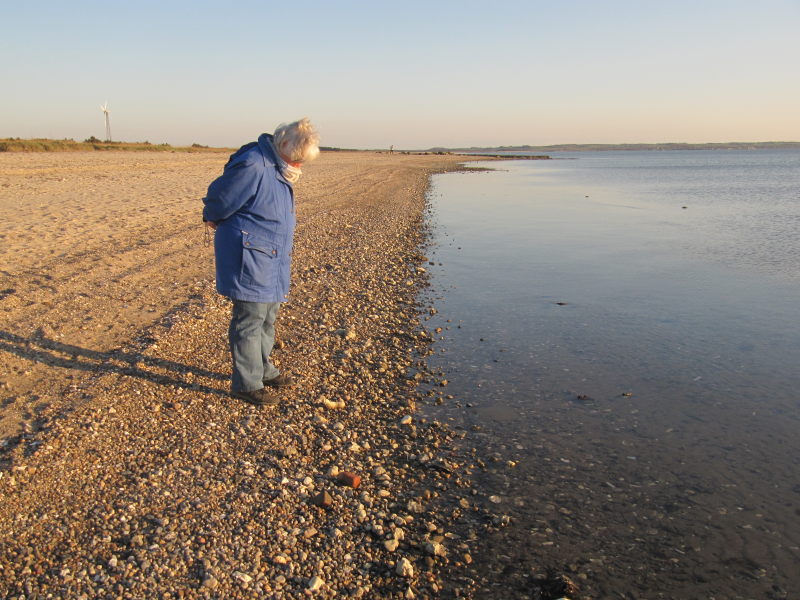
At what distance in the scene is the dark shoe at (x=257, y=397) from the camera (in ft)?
16.6

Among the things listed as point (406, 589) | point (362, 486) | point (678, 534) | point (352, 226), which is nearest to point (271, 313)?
point (362, 486)

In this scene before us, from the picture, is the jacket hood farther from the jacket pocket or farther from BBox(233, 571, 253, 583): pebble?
BBox(233, 571, 253, 583): pebble

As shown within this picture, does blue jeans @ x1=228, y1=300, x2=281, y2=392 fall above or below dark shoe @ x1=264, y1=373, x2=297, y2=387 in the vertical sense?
above

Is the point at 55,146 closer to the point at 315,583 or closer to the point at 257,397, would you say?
the point at 257,397

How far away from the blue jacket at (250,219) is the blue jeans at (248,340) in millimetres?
140

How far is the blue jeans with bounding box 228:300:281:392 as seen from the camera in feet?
15.9

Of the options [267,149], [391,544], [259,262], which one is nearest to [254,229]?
[259,262]

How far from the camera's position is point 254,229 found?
4.65 m

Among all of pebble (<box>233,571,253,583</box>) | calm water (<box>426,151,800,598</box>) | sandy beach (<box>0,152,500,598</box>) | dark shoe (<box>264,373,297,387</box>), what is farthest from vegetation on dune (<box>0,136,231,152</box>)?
pebble (<box>233,571,253,583</box>)

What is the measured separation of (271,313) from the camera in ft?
16.8

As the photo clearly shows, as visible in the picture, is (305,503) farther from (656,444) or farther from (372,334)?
(372,334)

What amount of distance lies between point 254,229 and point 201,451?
1.73 m

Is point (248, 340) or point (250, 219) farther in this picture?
point (248, 340)

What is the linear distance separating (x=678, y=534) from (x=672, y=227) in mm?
17360
